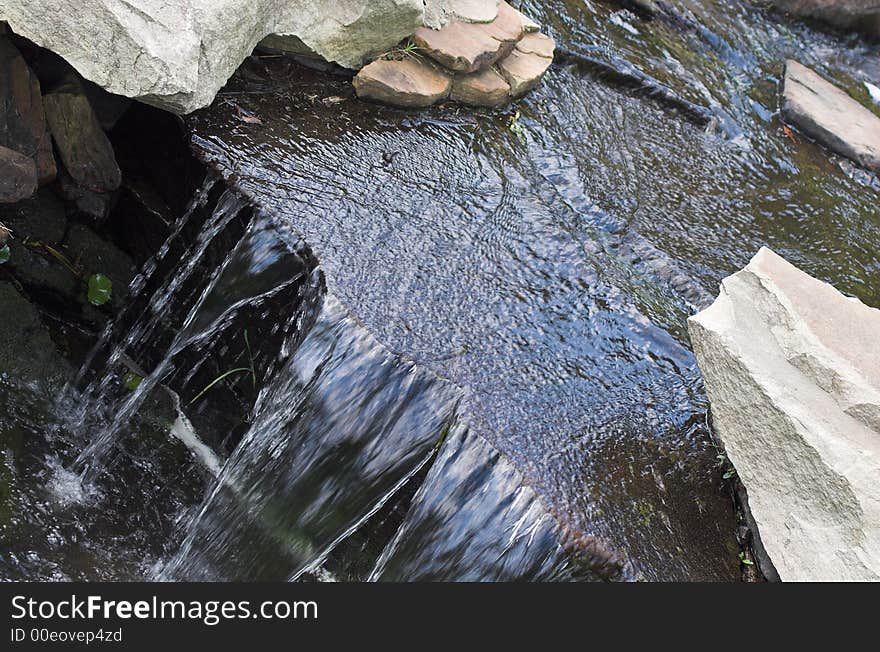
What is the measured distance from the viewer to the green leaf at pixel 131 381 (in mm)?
4066

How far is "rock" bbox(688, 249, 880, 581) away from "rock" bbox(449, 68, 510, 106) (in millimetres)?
1901

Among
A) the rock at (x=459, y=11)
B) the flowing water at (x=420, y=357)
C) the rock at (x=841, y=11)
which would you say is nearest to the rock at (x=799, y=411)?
the flowing water at (x=420, y=357)

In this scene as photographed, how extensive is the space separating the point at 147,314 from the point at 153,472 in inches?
28.0

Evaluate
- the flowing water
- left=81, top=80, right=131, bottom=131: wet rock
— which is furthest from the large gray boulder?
left=81, top=80, right=131, bottom=131: wet rock

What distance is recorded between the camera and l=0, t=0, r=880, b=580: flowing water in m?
3.18

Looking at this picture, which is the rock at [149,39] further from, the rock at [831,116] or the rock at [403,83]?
the rock at [831,116]

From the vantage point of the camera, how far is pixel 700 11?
21.8 feet

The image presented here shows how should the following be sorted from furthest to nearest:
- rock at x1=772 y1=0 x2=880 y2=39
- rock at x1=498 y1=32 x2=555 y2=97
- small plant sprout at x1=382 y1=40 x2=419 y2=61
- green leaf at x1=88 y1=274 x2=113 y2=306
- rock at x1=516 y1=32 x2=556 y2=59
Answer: rock at x1=772 y1=0 x2=880 y2=39 < rock at x1=516 y1=32 x2=556 y2=59 < rock at x1=498 y1=32 x2=555 y2=97 < small plant sprout at x1=382 y1=40 x2=419 y2=61 < green leaf at x1=88 y1=274 x2=113 y2=306

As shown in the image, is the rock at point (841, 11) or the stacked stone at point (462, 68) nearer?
the stacked stone at point (462, 68)

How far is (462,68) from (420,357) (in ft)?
6.64

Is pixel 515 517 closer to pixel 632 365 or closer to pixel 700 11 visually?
pixel 632 365

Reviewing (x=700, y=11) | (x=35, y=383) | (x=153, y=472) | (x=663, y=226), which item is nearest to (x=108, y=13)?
(x=35, y=383)

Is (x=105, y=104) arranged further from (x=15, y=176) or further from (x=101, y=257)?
(x=101, y=257)

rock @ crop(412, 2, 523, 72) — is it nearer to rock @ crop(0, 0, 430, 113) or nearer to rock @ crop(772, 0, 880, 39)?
rock @ crop(0, 0, 430, 113)
